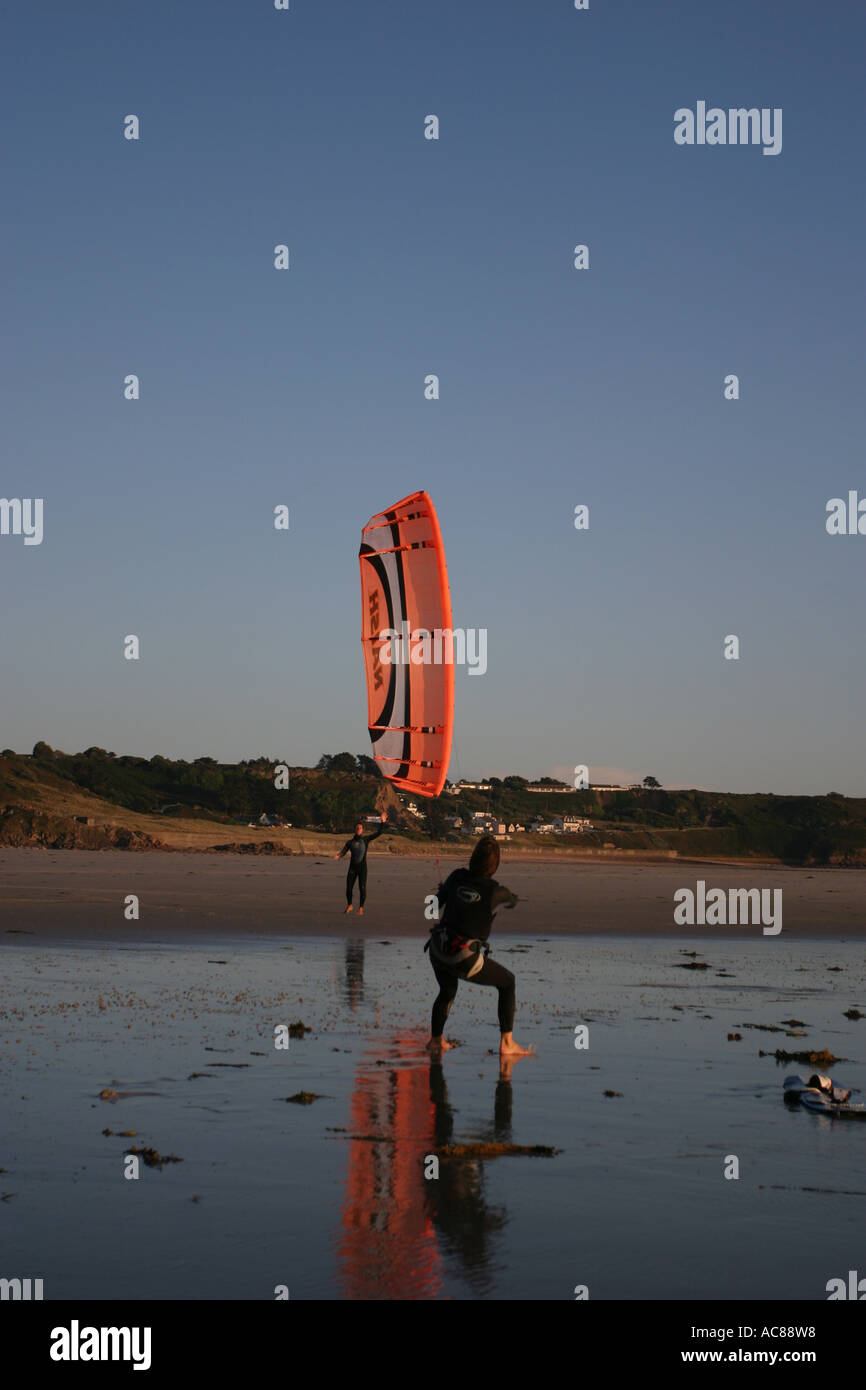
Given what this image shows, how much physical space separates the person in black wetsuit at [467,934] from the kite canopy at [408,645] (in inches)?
54.6

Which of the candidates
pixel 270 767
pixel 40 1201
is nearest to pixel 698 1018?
pixel 40 1201

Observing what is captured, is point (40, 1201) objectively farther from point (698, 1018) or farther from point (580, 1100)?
point (698, 1018)

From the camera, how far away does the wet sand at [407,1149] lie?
244 inches

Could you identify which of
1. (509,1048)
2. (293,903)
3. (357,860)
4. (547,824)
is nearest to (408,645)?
(509,1048)

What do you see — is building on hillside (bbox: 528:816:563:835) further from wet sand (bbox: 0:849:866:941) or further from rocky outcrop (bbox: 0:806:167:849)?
wet sand (bbox: 0:849:866:941)

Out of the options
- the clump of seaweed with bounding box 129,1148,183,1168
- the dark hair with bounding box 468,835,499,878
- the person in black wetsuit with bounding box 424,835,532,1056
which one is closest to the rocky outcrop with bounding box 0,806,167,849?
the person in black wetsuit with bounding box 424,835,532,1056

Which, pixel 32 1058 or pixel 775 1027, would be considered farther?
pixel 775 1027

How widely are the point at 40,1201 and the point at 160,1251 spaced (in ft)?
3.46

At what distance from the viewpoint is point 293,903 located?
108 ft

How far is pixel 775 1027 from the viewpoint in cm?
1430

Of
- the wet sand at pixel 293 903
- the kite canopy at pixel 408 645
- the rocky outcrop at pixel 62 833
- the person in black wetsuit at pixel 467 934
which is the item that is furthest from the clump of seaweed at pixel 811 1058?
the rocky outcrop at pixel 62 833

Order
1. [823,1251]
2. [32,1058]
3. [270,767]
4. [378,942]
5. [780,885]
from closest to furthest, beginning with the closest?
[823,1251] < [32,1058] < [378,942] < [780,885] < [270,767]

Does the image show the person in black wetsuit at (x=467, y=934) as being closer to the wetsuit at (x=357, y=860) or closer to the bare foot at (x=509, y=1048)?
the bare foot at (x=509, y=1048)
